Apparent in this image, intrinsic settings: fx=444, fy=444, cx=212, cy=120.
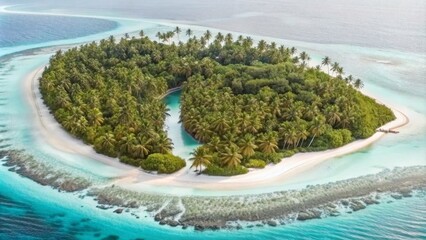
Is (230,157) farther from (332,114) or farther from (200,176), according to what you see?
(332,114)

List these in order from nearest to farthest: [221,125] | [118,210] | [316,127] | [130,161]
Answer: [118,210] → [130,161] → [221,125] → [316,127]

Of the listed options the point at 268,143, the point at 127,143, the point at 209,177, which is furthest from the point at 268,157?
the point at 127,143

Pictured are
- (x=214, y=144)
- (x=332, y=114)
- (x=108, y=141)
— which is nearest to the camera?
(x=214, y=144)

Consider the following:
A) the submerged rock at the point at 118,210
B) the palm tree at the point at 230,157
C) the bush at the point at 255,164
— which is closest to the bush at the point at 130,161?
the submerged rock at the point at 118,210

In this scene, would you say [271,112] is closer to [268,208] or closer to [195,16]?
[268,208]

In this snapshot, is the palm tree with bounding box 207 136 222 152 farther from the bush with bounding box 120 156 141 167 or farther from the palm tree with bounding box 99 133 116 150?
the palm tree with bounding box 99 133 116 150

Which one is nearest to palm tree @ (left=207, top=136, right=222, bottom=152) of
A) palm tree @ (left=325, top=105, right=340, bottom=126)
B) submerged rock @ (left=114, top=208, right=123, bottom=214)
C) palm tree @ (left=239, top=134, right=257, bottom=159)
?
palm tree @ (left=239, top=134, right=257, bottom=159)

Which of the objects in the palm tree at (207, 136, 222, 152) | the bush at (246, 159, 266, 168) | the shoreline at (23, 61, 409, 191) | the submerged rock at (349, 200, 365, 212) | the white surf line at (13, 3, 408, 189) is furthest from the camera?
the palm tree at (207, 136, 222, 152)
